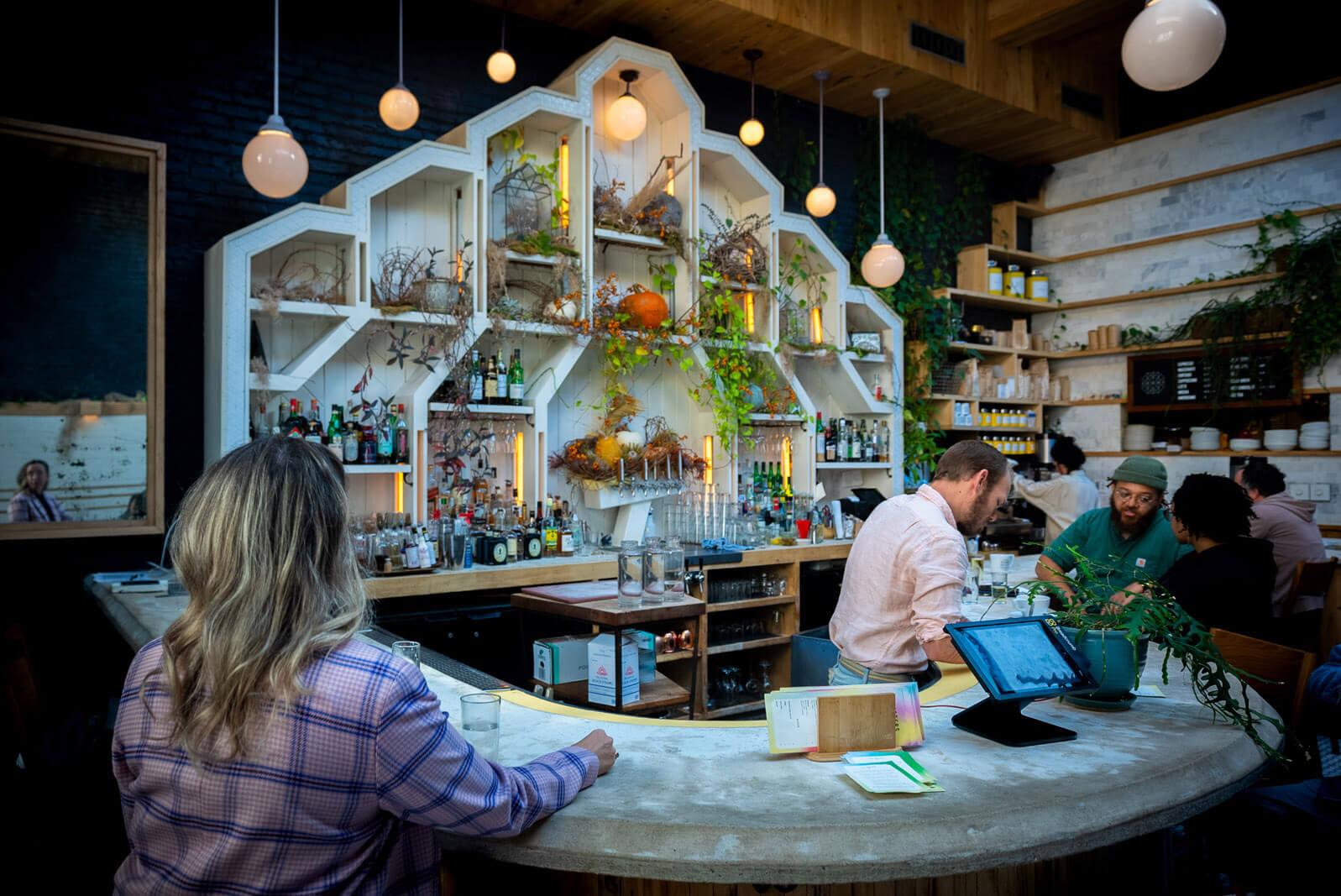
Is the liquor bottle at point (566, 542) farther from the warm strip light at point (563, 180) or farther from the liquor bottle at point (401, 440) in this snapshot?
the warm strip light at point (563, 180)

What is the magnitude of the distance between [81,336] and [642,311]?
2.91m

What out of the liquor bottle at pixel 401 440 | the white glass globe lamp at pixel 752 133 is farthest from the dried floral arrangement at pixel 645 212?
the liquor bottle at pixel 401 440

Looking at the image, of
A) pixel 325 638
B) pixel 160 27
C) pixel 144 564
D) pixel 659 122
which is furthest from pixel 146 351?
pixel 325 638

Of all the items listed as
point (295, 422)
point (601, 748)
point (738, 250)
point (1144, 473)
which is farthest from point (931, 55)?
A: point (601, 748)

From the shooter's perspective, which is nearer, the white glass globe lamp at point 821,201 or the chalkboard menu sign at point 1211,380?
the white glass globe lamp at point 821,201

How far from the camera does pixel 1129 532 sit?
3857 millimetres

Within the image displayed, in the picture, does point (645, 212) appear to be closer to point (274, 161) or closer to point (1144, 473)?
point (274, 161)

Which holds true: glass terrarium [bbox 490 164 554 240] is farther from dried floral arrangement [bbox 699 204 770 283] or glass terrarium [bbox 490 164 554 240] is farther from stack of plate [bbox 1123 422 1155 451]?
stack of plate [bbox 1123 422 1155 451]

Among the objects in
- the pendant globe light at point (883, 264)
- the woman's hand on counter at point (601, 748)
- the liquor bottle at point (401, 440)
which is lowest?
the woman's hand on counter at point (601, 748)

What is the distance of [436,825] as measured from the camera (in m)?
1.36

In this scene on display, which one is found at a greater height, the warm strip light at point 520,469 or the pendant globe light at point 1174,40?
the pendant globe light at point 1174,40

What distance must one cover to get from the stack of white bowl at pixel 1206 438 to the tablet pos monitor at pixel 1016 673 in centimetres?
629

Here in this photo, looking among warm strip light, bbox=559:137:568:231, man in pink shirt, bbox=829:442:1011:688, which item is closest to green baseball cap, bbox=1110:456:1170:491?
man in pink shirt, bbox=829:442:1011:688

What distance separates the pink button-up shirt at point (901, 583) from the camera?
2.46 meters
